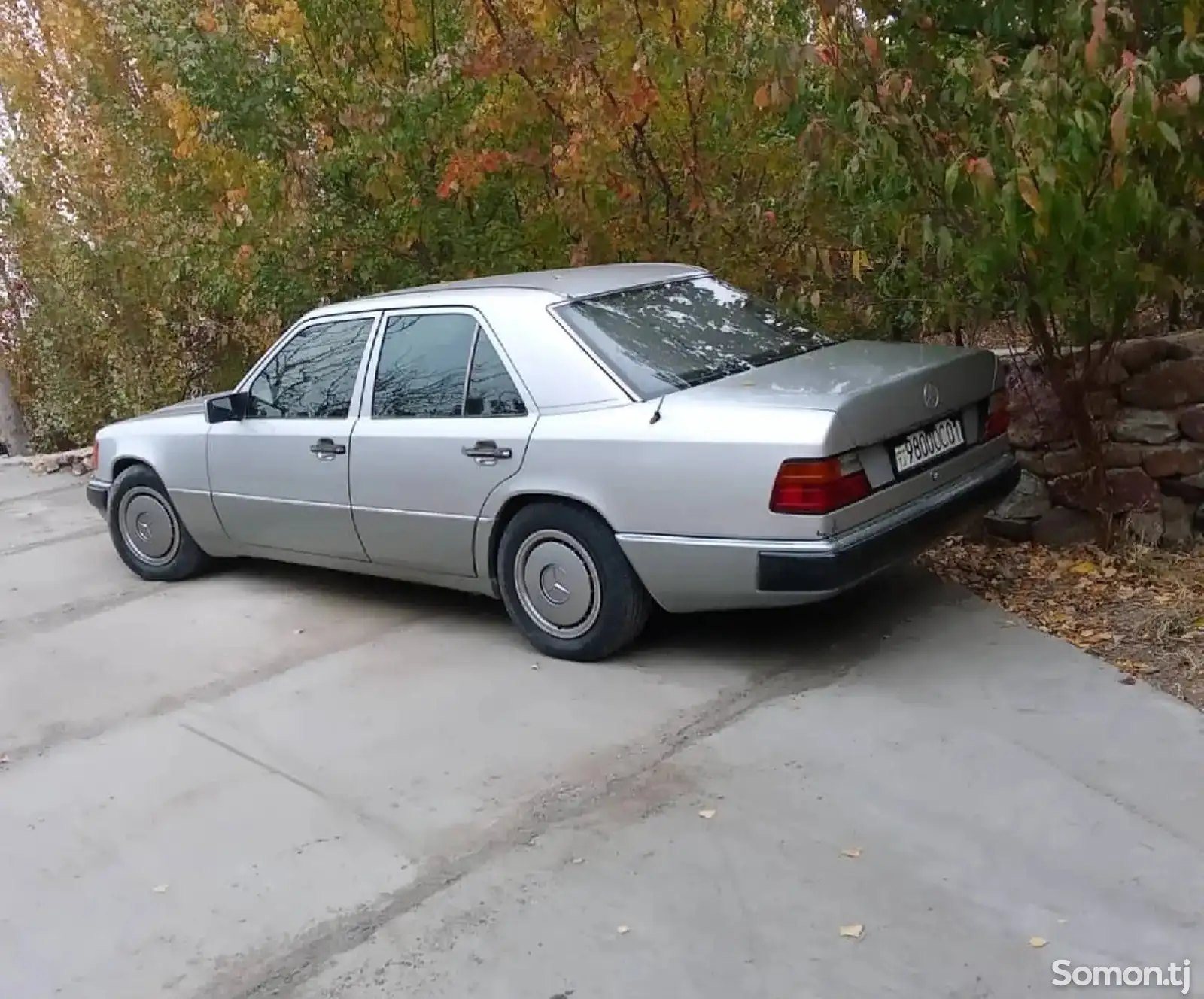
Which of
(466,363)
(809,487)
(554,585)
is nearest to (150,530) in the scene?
(466,363)

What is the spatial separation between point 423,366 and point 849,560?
223 centimetres

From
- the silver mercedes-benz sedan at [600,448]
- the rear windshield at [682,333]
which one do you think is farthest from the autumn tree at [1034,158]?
the rear windshield at [682,333]

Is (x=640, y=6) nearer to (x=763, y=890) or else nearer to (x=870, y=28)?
(x=870, y=28)

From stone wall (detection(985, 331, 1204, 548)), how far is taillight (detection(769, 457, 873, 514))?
2.30 metres

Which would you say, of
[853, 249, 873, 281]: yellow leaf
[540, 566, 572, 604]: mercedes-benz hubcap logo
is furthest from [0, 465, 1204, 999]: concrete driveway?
[853, 249, 873, 281]: yellow leaf

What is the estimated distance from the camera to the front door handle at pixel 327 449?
19.5 ft

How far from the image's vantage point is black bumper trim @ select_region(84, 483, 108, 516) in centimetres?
746

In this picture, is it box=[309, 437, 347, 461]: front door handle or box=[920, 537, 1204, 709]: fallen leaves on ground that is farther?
box=[309, 437, 347, 461]: front door handle

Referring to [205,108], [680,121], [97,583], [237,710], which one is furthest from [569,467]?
[205,108]

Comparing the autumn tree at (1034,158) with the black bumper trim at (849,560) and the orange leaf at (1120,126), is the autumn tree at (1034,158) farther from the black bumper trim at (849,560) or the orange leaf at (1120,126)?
the black bumper trim at (849,560)

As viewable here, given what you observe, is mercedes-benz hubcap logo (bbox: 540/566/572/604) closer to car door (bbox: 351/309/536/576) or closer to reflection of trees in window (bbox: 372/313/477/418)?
car door (bbox: 351/309/536/576)

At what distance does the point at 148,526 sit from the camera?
7.27 metres

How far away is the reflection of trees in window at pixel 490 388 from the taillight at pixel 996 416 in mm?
1990

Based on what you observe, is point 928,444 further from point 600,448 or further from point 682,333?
point 600,448
